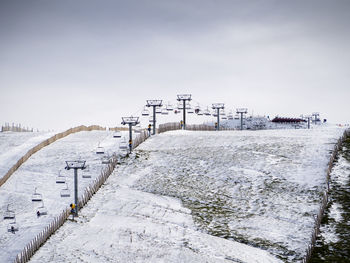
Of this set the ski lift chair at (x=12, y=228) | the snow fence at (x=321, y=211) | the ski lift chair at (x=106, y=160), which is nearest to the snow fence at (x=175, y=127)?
the ski lift chair at (x=106, y=160)

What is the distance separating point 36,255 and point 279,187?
2085cm

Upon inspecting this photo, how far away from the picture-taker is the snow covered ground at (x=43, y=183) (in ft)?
115

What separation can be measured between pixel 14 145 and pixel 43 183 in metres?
21.7

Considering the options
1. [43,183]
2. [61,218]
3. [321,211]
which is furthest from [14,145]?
[321,211]

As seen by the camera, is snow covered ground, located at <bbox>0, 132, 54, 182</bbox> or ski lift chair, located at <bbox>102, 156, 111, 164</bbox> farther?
snow covered ground, located at <bbox>0, 132, 54, 182</bbox>

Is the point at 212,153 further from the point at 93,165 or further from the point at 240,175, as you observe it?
the point at 93,165

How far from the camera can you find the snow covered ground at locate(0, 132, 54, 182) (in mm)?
57294

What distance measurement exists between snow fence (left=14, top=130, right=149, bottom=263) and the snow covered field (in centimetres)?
49

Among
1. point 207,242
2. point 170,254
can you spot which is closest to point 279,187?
point 207,242

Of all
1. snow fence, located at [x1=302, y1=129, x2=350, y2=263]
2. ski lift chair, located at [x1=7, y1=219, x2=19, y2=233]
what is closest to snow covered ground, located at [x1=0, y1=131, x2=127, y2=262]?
ski lift chair, located at [x1=7, y1=219, x2=19, y2=233]

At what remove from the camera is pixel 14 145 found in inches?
2630

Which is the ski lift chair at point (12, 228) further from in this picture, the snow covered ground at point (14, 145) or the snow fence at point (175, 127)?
the snow fence at point (175, 127)

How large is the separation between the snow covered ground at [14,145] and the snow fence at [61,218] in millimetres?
12813

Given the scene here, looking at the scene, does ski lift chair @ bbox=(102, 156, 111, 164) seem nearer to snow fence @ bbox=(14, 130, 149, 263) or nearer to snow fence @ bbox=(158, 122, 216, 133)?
snow fence @ bbox=(14, 130, 149, 263)
